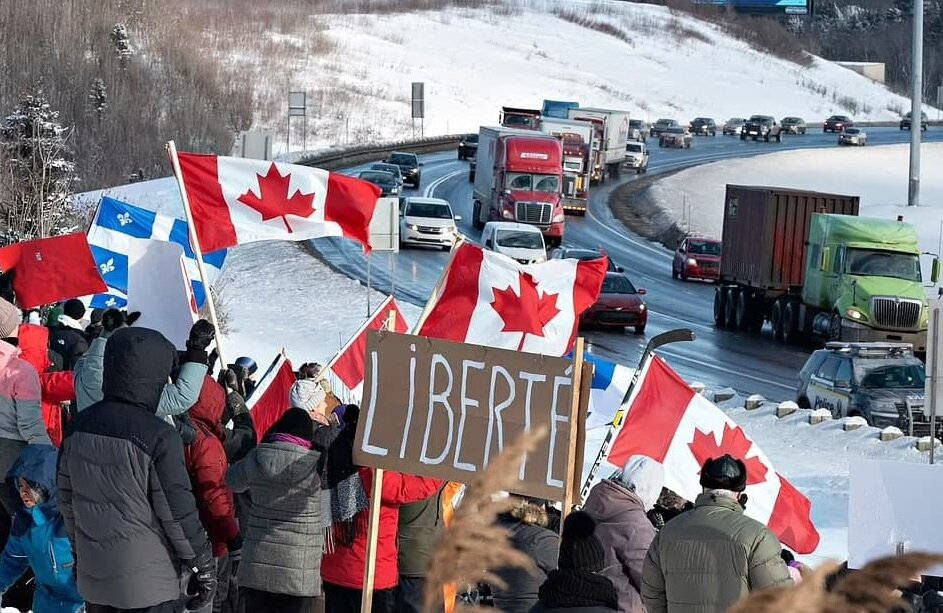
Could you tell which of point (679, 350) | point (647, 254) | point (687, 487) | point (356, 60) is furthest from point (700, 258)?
point (356, 60)

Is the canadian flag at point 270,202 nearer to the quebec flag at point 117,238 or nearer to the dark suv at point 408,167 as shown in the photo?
the quebec flag at point 117,238

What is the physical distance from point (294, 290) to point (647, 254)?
59.7 ft

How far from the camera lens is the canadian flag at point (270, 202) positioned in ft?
40.4

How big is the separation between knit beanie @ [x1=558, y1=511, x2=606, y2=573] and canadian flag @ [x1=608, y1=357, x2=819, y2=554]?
11.9ft

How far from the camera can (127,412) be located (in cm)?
595

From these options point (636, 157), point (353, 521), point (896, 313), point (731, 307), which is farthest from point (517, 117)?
point (353, 521)

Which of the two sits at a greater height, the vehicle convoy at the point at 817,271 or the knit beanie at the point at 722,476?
the knit beanie at the point at 722,476

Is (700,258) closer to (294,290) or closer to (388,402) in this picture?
(294,290)

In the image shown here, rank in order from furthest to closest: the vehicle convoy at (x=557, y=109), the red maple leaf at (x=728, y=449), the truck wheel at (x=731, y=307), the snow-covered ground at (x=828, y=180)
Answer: the vehicle convoy at (x=557, y=109) → the snow-covered ground at (x=828, y=180) → the truck wheel at (x=731, y=307) → the red maple leaf at (x=728, y=449)

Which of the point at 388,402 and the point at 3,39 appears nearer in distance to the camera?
the point at 388,402

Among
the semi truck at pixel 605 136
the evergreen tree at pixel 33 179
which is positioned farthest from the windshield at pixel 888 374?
the semi truck at pixel 605 136

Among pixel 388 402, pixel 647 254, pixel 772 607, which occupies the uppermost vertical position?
pixel 772 607

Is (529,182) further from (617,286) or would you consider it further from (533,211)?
(617,286)

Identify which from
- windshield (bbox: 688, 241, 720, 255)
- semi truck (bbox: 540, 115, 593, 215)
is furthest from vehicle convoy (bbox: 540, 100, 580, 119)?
windshield (bbox: 688, 241, 720, 255)
